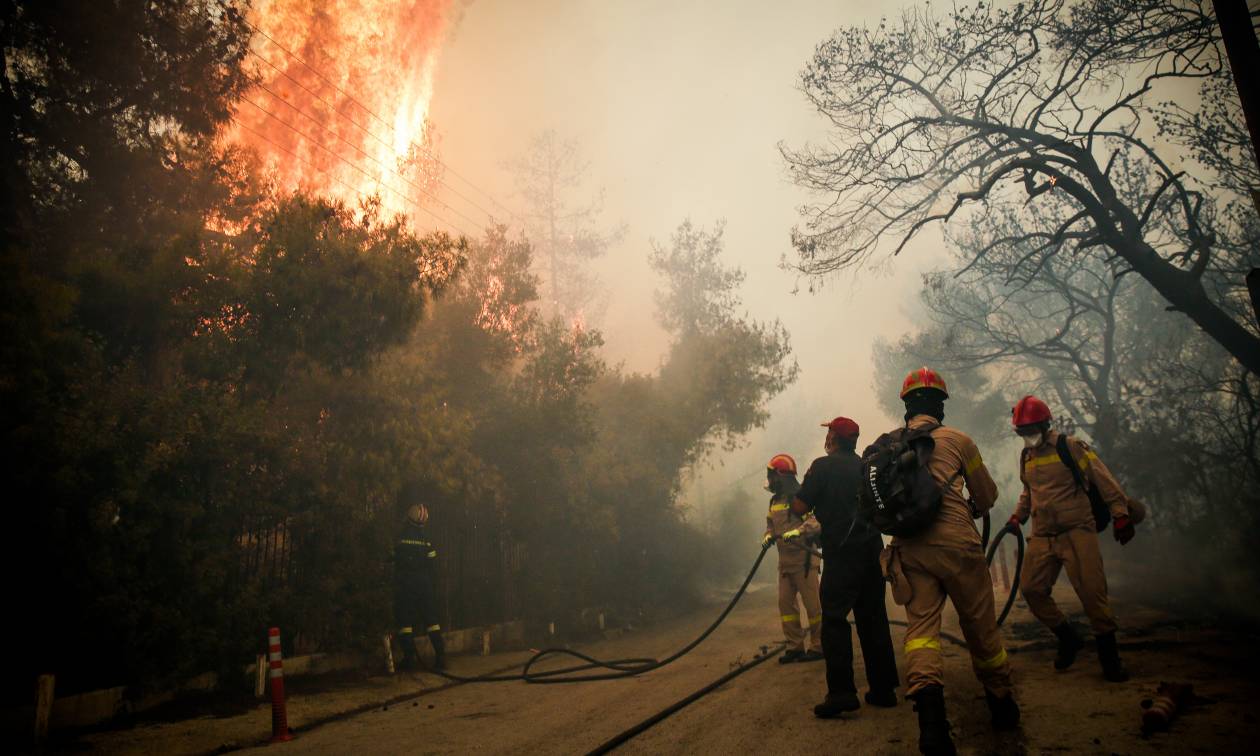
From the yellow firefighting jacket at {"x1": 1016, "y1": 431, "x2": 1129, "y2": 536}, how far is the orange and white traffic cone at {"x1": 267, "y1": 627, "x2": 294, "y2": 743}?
6.48 m

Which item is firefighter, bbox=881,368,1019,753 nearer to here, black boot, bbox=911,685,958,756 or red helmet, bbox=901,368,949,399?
black boot, bbox=911,685,958,756

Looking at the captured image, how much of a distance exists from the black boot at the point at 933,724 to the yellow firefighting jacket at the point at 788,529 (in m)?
3.81

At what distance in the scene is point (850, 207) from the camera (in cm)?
1164

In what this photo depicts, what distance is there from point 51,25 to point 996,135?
14.0 m

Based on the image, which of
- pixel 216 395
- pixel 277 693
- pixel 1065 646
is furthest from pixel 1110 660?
pixel 216 395

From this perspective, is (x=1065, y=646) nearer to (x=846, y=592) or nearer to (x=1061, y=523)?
(x=1061, y=523)

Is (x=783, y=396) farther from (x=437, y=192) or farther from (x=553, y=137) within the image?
(x=437, y=192)

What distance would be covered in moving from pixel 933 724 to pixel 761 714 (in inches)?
71.2

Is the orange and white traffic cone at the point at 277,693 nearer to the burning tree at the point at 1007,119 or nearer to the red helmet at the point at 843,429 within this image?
the red helmet at the point at 843,429

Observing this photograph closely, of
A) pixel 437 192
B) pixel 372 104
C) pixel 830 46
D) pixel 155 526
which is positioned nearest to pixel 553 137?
pixel 437 192

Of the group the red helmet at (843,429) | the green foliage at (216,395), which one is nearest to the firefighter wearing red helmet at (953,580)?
the red helmet at (843,429)

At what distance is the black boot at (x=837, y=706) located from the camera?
4777 mm

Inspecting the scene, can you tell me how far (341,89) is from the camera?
21.3m

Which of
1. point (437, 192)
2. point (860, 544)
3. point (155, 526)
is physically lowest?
point (860, 544)
